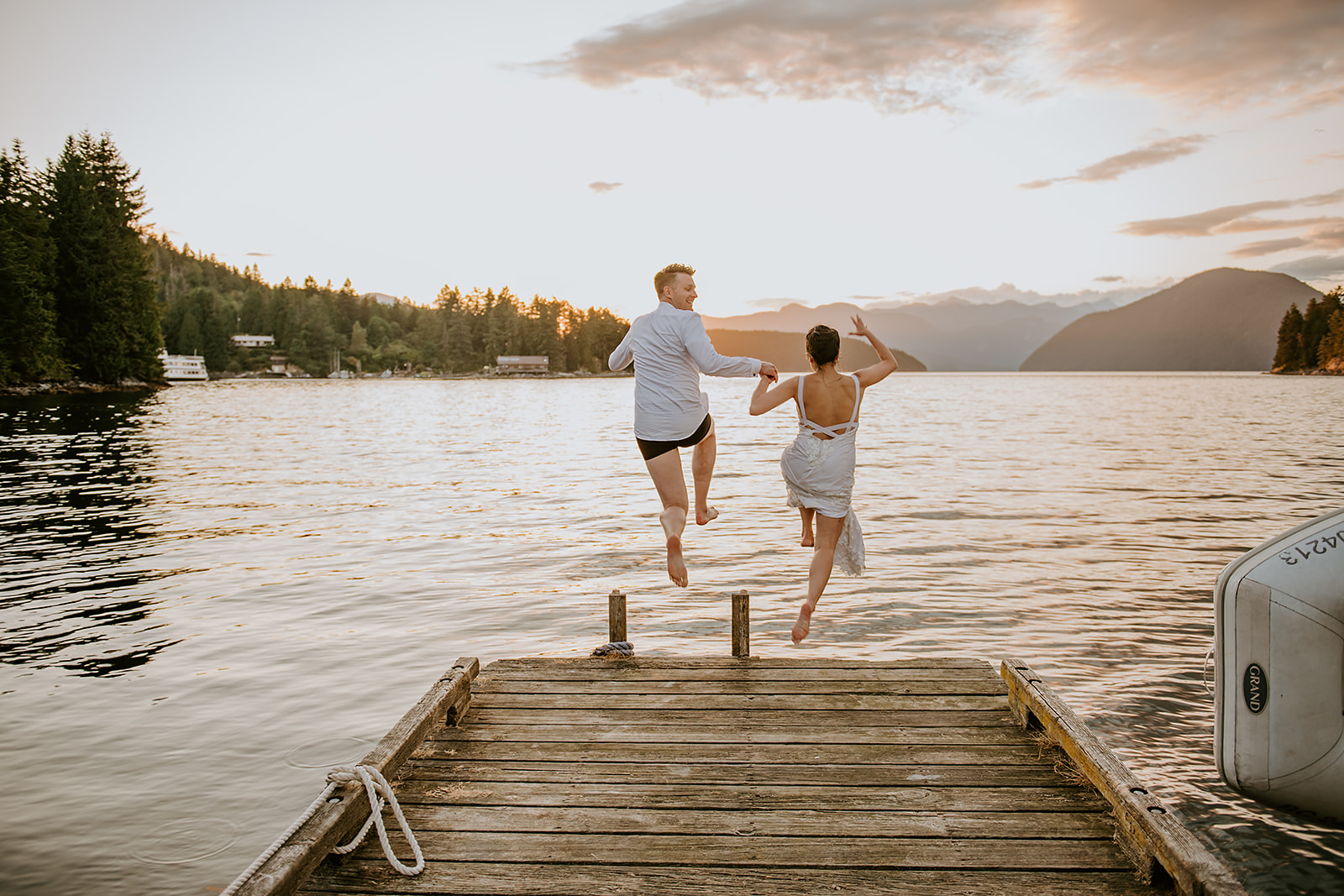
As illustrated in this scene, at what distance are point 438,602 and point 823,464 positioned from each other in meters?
8.29

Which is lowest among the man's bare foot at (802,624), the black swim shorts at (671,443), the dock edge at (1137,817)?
the dock edge at (1137,817)

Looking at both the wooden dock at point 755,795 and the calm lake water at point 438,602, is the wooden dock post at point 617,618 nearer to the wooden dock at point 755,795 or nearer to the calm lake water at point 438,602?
the wooden dock at point 755,795

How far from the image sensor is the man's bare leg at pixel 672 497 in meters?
6.95

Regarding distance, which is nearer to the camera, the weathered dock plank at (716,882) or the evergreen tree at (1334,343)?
the weathered dock plank at (716,882)

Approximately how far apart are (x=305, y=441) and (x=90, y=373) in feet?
175

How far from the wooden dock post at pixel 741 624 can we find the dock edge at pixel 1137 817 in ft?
7.51

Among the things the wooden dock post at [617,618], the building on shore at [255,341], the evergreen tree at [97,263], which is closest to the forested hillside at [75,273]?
the evergreen tree at [97,263]

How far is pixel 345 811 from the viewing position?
402 cm

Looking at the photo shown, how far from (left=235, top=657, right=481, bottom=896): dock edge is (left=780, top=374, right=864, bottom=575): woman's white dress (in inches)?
116

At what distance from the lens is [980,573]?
49.0 feet

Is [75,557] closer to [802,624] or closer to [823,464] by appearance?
[802,624]

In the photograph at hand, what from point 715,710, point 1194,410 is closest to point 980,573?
point 715,710

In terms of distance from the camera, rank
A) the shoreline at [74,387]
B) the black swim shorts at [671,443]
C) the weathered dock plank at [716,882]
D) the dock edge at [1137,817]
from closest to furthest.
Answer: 1. the dock edge at [1137,817]
2. the weathered dock plank at [716,882]
3. the black swim shorts at [671,443]
4. the shoreline at [74,387]

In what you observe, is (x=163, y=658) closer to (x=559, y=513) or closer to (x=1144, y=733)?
(x=1144, y=733)
